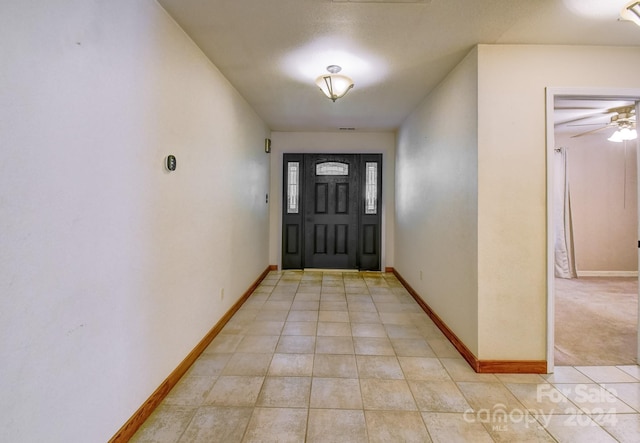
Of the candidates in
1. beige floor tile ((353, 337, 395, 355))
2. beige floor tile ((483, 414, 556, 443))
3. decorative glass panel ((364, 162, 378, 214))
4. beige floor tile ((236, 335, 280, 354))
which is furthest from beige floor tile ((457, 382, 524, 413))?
decorative glass panel ((364, 162, 378, 214))

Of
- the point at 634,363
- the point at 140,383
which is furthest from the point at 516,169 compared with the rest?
the point at 140,383

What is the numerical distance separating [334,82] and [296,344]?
2.30m

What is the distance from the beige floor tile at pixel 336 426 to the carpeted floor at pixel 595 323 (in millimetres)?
1721

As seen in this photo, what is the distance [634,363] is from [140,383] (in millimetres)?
3400

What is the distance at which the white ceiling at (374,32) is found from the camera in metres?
1.86

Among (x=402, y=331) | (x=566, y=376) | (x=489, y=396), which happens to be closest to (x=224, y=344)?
(x=402, y=331)

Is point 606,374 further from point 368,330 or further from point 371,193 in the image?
point 371,193

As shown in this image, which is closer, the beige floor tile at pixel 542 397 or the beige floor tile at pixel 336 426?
the beige floor tile at pixel 336 426

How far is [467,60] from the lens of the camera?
2.45 metres

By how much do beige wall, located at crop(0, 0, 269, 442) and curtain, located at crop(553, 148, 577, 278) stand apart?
5607mm

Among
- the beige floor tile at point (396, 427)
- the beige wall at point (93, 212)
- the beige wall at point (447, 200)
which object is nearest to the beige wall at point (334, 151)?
the beige wall at point (447, 200)

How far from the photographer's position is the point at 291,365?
231 centimetres

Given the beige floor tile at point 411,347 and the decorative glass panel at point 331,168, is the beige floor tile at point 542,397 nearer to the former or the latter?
the beige floor tile at point 411,347

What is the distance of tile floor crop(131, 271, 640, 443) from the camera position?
1637mm
